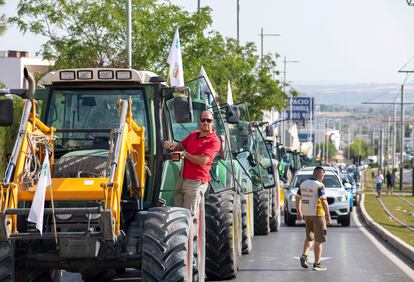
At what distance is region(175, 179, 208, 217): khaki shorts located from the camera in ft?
48.4

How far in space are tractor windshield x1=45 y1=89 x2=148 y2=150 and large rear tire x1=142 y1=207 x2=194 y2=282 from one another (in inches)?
79.5

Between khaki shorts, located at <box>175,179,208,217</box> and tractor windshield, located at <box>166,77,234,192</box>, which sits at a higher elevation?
tractor windshield, located at <box>166,77,234,192</box>

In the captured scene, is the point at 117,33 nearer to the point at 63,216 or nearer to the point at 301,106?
the point at 63,216

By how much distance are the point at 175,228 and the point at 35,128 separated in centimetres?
219

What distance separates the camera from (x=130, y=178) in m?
13.7

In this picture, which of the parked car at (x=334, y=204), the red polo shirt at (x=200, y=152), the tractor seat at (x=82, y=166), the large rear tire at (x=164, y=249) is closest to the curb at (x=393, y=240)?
the parked car at (x=334, y=204)

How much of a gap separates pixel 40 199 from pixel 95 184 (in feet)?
2.53

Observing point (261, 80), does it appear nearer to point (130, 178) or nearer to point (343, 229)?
point (343, 229)

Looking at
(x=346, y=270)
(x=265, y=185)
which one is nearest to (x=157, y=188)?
(x=346, y=270)

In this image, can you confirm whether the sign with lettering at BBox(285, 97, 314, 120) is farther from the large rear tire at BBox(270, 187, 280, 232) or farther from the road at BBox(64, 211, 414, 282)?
the road at BBox(64, 211, 414, 282)

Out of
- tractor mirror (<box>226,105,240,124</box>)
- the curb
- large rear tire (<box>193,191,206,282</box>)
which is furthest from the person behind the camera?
the curb

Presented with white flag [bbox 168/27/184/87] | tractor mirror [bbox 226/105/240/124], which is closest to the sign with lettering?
white flag [bbox 168/27/184/87]

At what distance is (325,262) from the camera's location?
22203 mm

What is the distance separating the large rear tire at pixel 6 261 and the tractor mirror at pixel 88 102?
8.12 feet
